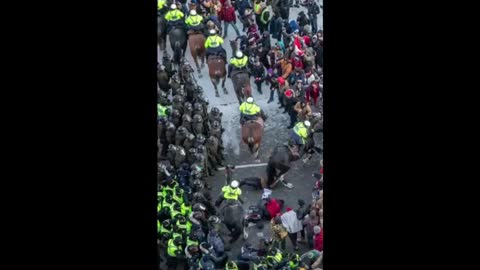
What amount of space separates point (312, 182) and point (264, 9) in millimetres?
5040

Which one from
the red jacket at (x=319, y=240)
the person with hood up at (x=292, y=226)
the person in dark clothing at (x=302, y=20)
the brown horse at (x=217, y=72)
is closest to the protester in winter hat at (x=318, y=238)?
the red jacket at (x=319, y=240)

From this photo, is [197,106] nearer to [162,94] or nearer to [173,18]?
[162,94]

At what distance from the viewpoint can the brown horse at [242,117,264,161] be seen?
2520 centimetres

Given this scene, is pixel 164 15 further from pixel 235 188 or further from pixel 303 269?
pixel 303 269

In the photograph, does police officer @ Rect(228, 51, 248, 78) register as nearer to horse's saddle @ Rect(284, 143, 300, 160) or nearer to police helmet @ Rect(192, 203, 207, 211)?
horse's saddle @ Rect(284, 143, 300, 160)

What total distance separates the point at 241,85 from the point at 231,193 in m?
3.35

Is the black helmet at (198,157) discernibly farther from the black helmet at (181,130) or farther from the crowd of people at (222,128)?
the black helmet at (181,130)

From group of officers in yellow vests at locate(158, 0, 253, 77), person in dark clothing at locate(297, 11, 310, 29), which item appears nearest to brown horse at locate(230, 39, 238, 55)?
group of officers in yellow vests at locate(158, 0, 253, 77)

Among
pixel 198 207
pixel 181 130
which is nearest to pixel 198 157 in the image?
pixel 181 130

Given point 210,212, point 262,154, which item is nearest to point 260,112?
point 262,154

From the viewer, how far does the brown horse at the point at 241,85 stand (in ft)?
86.6

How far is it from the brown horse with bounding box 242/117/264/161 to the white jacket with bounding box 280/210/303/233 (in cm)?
206

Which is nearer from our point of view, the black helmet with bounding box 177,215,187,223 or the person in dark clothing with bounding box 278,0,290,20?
the black helmet with bounding box 177,215,187,223

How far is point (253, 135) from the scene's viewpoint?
82.9 ft
